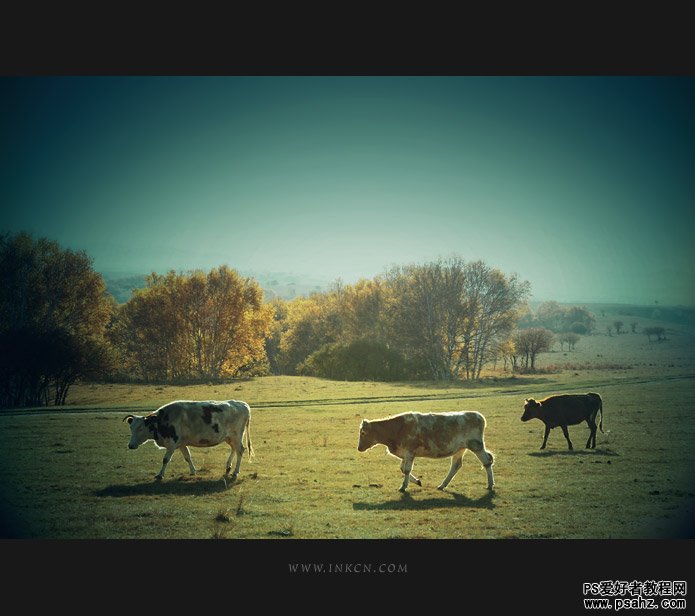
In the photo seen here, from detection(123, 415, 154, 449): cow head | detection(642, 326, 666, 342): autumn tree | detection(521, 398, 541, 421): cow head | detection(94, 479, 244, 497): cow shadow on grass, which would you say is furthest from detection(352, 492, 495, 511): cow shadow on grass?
detection(642, 326, 666, 342): autumn tree

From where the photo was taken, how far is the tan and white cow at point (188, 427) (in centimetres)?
1092

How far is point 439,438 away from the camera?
988 cm

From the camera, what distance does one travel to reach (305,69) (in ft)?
34.2

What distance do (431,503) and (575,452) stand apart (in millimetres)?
6478

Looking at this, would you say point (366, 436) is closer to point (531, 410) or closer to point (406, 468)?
point (406, 468)

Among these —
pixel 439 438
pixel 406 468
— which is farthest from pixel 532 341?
pixel 406 468

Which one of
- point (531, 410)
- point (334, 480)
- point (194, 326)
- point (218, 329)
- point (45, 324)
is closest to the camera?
point (334, 480)

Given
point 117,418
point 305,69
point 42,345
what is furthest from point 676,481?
point 42,345

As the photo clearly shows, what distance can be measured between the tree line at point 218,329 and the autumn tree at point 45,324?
0.04 m

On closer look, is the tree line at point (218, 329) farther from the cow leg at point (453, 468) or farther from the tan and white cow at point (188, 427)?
the cow leg at point (453, 468)

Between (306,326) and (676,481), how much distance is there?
104 ft

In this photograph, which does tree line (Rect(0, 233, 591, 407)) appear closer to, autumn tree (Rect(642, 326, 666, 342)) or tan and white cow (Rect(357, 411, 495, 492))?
autumn tree (Rect(642, 326, 666, 342))

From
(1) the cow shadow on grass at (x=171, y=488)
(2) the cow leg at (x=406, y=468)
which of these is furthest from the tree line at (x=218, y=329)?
(2) the cow leg at (x=406, y=468)

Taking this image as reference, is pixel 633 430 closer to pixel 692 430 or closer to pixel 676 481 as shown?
pixel 692 430
